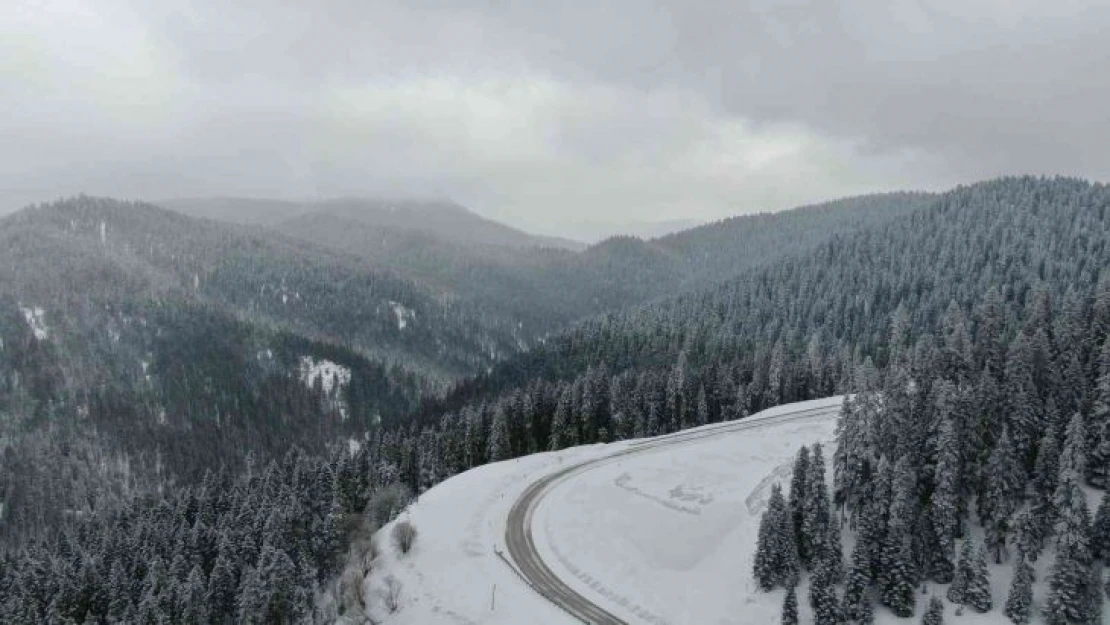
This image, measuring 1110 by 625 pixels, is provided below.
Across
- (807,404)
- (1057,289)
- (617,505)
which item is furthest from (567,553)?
(1057,289)

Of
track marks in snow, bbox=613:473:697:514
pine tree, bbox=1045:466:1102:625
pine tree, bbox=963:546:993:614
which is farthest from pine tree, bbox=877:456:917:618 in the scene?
track marks in snow, bbox=613:473:697:514

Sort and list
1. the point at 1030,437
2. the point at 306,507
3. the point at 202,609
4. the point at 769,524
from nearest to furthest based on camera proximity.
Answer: the point at 769,524, the point at 1030,437, the point at 202,609, the point at 306,507

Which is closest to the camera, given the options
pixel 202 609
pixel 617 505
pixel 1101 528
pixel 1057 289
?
pixel 1101 528

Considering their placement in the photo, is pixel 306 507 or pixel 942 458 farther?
pixel 306 507

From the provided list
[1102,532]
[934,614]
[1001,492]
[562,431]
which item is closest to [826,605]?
[934,614]

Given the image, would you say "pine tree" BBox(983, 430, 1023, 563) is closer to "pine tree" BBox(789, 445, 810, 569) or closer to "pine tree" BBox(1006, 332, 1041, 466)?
"pine tree" BBox(1006, 332, 1041, 466)

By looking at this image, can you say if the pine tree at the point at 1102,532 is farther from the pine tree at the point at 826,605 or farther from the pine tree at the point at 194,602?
the pine tree at the point at 194,602

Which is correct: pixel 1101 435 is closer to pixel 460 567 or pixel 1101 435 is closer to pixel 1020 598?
pixel 1020 598

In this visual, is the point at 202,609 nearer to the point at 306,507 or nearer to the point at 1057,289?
the point at 306,507
